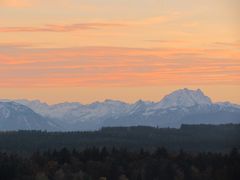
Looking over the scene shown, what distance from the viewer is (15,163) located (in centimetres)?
14238

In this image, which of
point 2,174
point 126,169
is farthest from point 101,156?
point 2,174

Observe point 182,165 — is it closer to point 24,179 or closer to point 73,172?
point 73,172

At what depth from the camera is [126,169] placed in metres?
Result: 149

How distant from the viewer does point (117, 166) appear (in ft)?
488

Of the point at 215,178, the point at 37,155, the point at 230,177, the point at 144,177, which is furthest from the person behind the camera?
the point at 37,155

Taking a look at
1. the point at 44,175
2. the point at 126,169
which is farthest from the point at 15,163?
the point at 126,169

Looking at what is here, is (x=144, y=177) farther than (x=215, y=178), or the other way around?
(x=144, y=177)

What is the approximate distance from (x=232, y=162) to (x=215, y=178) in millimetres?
3291

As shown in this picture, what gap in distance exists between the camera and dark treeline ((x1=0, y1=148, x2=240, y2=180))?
13550 cm

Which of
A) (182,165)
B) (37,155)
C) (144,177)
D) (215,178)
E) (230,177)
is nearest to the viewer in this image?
(230,177)

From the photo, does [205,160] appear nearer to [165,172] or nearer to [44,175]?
[165,172]

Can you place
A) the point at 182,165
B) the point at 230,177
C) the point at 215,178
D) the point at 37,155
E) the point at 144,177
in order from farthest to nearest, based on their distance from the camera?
1. the point at 37,155
2. the point at 182,165
3. the point at 144,177
4. the point at 215,178
5. the point at 230,177

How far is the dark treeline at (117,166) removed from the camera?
445 ft

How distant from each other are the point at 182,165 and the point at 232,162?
22381 millimetres
